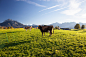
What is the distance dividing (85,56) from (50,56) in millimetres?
2321

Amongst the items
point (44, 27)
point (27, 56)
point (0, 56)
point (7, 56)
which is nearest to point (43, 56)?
point (27, 56)

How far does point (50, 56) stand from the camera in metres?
3.03

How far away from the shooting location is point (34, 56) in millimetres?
3020

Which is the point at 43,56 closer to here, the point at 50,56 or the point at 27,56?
the point at 50,56

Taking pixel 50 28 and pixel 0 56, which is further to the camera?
pixel 50 28

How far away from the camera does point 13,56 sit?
3082 millimetres

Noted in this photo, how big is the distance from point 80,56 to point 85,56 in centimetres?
31

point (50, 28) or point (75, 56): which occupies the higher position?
Answer: point (50, 28)

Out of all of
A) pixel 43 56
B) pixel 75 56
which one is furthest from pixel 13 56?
pixel 75 56

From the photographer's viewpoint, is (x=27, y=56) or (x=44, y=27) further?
(x=44, y=27)

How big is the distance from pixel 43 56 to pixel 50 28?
715 cm

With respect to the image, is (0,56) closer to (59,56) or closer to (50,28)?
(59,56)

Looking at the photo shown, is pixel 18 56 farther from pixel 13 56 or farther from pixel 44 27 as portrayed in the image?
pixel 44 27

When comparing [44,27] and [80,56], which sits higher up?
[44,27]
